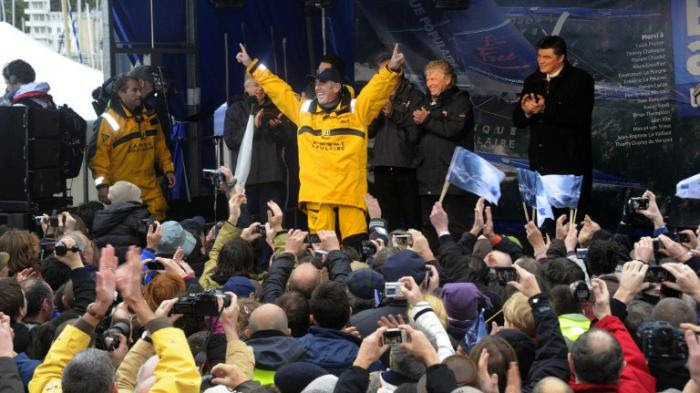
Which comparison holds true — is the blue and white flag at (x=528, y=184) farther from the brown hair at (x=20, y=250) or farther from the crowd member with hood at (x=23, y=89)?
the crowd member with hood at (x=23, y=89)

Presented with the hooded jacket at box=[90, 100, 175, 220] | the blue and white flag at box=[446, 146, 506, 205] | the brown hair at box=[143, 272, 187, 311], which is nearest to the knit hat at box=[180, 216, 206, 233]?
the hooded jacket at box=[90, 100, 175, 220]

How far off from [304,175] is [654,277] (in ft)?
16.7

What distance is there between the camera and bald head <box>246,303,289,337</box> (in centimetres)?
674

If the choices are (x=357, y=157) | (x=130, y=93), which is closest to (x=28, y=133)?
(x=130, y=93)

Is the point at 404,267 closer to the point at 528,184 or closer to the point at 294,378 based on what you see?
the point at 294,378

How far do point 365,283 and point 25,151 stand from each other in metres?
5.71

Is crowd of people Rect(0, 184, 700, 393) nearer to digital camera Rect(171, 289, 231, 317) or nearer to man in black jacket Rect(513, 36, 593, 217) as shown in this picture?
digital camera Rect(171, 289, 231, 317)

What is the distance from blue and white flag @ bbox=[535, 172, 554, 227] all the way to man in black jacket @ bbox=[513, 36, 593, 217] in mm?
501

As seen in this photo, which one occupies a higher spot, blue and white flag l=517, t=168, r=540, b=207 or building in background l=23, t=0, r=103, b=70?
building in background l=23, t=0, r=103, b=70

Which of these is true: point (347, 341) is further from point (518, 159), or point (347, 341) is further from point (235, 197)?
point (518, 159)

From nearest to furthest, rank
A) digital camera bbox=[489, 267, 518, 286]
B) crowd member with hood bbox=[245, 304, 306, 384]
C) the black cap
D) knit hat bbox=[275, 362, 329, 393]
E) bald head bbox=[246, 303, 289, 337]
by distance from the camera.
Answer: knit hat bbox=[275, 362, 329, 393] < crowd member with hood bbox=[245, 304, 306, 384] < bald head bbox=[246, 303, 289, 337] < digital camera bbox=[489, 267, 518, 286] < the black cap

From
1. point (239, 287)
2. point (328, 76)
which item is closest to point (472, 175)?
point (328, 76)

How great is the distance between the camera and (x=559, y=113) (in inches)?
456

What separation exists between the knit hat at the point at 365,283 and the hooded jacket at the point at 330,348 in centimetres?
71
